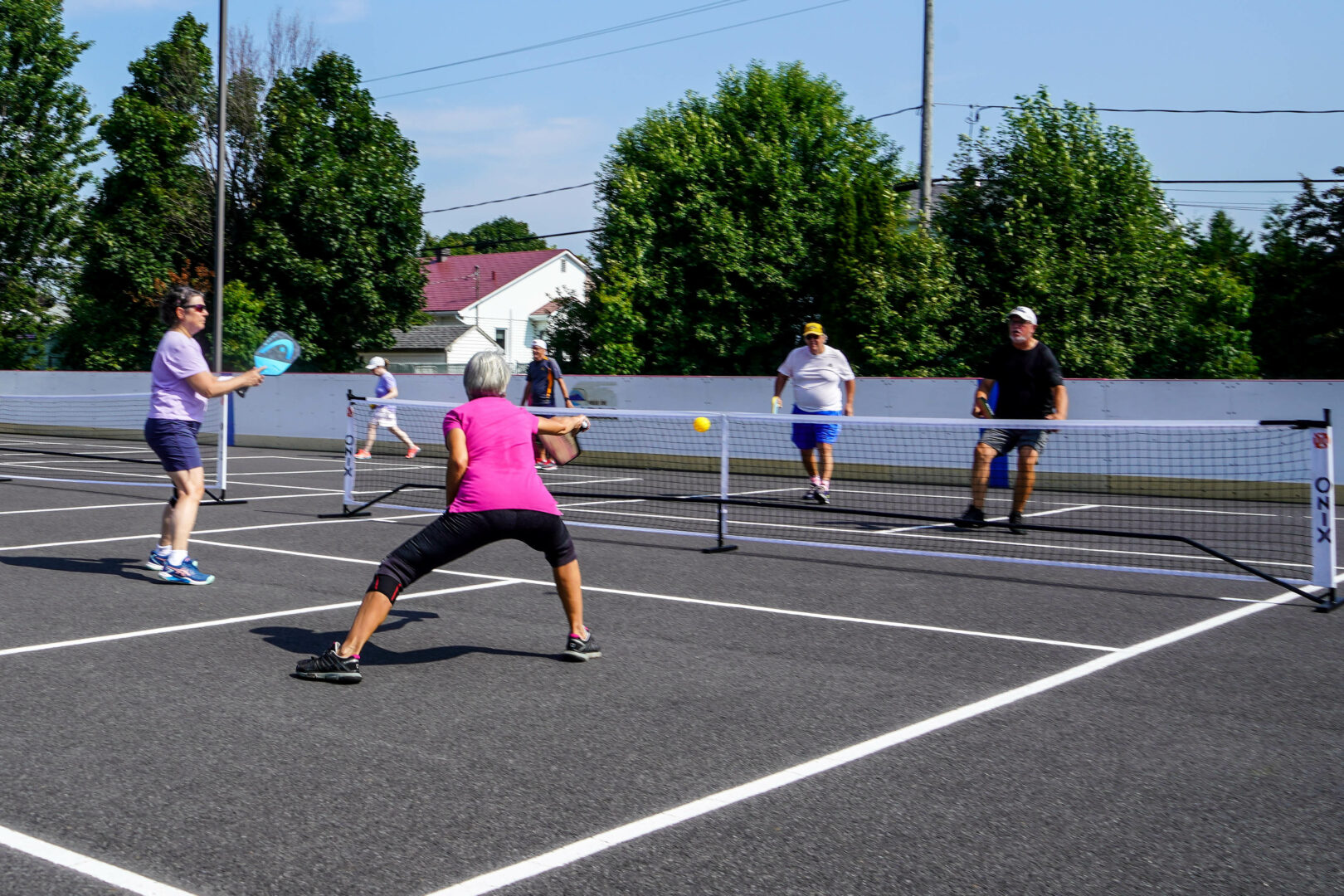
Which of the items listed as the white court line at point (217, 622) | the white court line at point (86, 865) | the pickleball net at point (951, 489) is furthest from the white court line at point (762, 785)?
the white court line at point (217, 622)

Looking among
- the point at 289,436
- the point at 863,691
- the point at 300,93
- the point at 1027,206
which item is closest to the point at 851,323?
the point at 1027,206

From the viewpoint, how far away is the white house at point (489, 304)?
71.1m

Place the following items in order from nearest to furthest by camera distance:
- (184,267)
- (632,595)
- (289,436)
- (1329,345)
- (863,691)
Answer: (863,691) → (632,595) → (289,436) → (1329,345) → (184,267)

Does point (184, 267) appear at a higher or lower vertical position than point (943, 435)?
higher

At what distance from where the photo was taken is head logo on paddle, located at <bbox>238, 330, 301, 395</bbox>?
9.32m

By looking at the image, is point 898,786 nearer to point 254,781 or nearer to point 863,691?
point 863,691

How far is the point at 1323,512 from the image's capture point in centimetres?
824

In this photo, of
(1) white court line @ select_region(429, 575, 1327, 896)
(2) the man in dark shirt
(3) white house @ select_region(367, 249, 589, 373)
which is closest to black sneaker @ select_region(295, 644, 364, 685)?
(1) white court line @ select_region(429, 575, 1327, 896)

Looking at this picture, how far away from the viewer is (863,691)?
5.88 metres

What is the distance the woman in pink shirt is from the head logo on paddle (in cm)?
357

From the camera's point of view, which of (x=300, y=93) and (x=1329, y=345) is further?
(x=300, y=93)

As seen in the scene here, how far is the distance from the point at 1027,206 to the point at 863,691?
2804cm

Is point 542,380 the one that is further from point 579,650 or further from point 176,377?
point 579,650

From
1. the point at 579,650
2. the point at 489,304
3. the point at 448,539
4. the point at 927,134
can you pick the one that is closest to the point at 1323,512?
the point at 579,650
